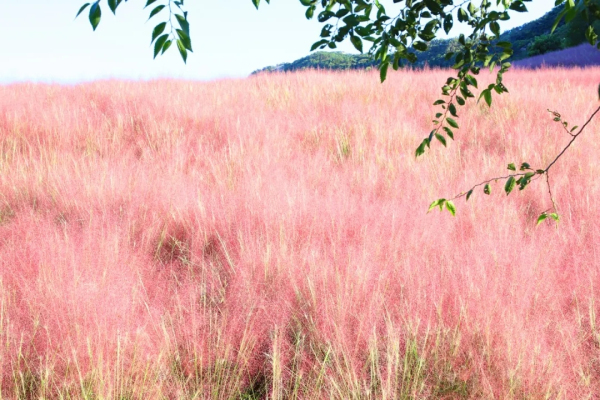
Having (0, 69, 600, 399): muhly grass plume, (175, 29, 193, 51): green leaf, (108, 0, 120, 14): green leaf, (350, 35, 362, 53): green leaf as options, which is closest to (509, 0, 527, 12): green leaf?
(350, 35, 362, 53): green leaf

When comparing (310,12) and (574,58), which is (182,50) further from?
(574,58)

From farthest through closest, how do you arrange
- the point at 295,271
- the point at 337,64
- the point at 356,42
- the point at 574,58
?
the point at 337,64 → the point at 574,58 → the point at 295,271 → the point at 356,42

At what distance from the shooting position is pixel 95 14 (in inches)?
43.2

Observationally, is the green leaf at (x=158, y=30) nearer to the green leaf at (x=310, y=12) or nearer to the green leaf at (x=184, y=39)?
the green leaf at (x=184, y=39)

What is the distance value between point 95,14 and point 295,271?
1.57 metres

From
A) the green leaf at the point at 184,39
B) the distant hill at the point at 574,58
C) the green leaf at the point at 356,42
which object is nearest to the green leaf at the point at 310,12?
the green leaf at the point at 356,42

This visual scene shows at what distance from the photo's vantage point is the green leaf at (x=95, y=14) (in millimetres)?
1087

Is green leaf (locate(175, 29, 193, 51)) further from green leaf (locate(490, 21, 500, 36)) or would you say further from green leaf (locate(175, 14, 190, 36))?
green leaf (locate(490, 21, 500, 36))

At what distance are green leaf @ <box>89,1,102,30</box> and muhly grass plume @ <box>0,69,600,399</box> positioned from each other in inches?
44.0

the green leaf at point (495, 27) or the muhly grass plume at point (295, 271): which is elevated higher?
the green leaf at point (495, 27)

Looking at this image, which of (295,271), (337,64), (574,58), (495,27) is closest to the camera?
(495,27)

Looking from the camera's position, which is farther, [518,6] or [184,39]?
[518,6]

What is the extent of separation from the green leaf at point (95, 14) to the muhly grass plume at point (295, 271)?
112 centimetres

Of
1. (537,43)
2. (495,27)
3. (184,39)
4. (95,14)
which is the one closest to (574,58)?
(537,43)
